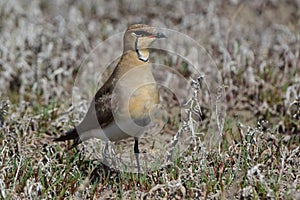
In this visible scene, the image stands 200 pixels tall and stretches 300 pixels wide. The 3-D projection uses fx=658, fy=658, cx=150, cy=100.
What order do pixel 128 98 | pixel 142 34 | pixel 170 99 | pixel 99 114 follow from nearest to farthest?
pixel 128 98 → pixel 142 34 → pixel 99 114 → pixel 170 99

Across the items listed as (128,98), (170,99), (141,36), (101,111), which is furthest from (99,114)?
(170,99)

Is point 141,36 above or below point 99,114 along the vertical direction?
above

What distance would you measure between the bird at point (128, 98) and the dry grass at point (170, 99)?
24cm

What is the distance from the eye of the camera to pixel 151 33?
13.9 feet

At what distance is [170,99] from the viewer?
570 centimetres

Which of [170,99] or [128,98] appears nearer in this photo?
[128,98]

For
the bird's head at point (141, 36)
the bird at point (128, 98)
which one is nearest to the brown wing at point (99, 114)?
the bird at point (128, 98)

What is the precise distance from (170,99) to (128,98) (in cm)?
167

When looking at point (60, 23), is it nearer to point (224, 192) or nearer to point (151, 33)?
point (151, 33)

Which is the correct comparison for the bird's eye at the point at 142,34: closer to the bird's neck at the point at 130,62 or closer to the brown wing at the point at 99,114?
the bird's neck at the point at 130,62

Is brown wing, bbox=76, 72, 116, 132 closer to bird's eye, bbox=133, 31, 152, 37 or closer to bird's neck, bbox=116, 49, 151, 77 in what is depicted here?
bird's neck, bbox=116, 49, 151, 77

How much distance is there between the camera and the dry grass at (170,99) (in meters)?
3.97

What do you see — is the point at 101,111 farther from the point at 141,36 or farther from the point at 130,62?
the point at 141,36

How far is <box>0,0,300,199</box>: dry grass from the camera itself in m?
3.97
